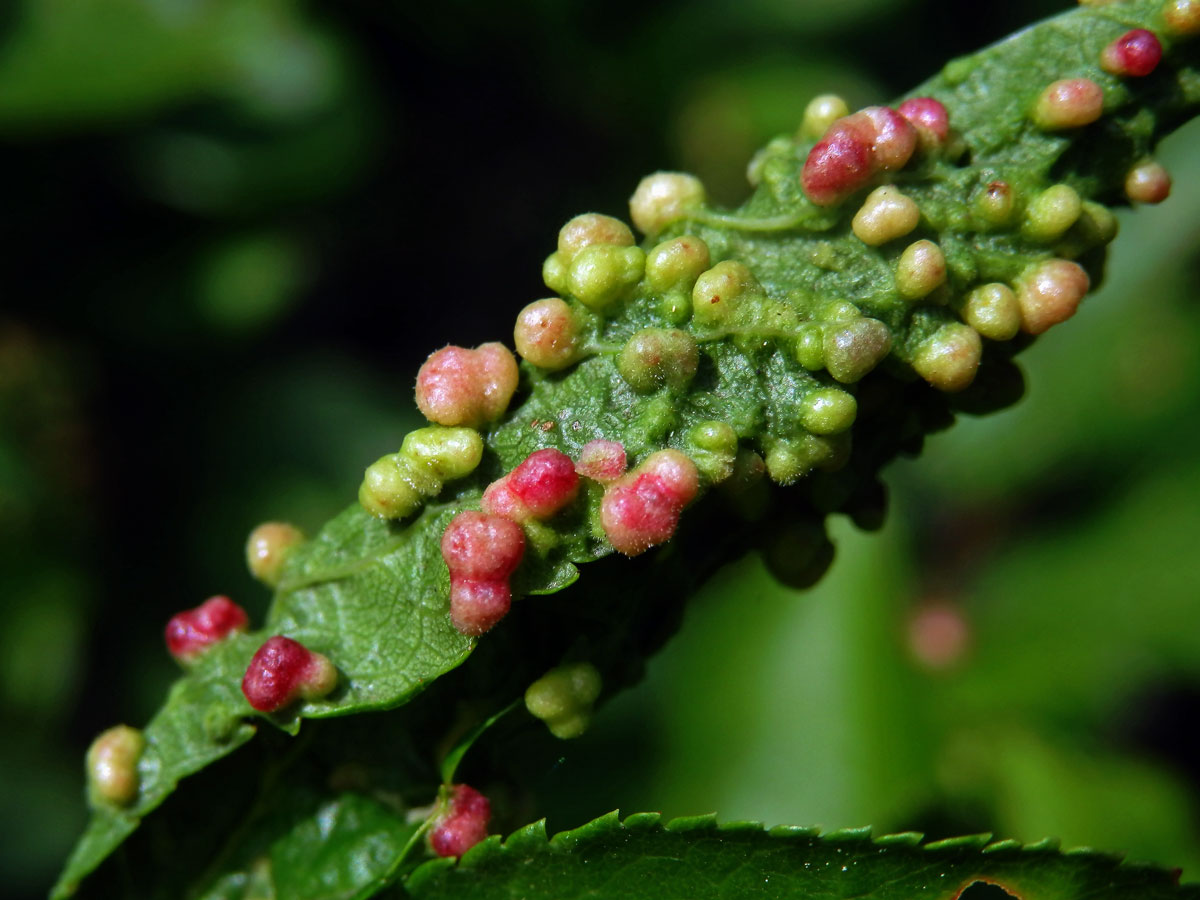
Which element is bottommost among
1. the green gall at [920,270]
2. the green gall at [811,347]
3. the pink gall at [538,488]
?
the pink gall at [538,488]

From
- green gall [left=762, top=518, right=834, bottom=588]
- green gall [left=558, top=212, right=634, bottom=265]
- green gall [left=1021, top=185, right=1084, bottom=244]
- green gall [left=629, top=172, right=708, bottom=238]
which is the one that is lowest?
green gall [left=762, top=518, right=834, bottom=588]

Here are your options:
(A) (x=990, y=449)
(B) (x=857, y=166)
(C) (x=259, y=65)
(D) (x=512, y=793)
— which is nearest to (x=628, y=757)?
(D) (x=512, y=793)

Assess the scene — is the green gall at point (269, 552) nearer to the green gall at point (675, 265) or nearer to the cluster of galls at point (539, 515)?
the cluster of galls at point (539, 515)

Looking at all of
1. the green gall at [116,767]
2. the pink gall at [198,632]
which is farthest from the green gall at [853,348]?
the green gall at [116,767]

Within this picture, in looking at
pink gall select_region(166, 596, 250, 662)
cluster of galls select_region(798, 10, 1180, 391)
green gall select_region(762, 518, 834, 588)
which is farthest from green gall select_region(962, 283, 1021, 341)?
pink gall select_region(166, 596, 250, 662)

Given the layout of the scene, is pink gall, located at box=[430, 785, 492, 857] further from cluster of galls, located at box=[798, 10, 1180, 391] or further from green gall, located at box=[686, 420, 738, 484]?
cluster of galls, located at box=[798, 10, 1180, 391]

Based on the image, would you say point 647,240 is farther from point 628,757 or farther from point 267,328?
point 267,328
